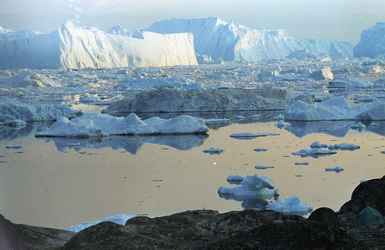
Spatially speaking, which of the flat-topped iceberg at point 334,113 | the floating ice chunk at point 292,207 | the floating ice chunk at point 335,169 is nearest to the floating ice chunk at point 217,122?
the flat-topped iceberg at point 334,113

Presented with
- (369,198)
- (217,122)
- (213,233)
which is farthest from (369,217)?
(217,122)

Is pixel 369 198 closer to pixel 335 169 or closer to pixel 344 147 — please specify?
pixel 335 169

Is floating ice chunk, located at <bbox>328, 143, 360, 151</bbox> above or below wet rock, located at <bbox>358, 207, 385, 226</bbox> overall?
below

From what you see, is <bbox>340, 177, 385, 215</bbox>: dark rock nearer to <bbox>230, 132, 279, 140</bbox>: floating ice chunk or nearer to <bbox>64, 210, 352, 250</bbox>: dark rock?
<bbox>64, 210, 352, 250</bbox>: dark rock

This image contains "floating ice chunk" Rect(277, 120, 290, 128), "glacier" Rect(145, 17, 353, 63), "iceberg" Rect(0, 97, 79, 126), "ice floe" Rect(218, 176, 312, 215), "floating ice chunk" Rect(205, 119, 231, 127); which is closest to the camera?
"ice floe" Rect(218, 176, 312, 215)

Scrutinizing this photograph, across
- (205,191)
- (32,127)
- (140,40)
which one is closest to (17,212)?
Result: (205,191)

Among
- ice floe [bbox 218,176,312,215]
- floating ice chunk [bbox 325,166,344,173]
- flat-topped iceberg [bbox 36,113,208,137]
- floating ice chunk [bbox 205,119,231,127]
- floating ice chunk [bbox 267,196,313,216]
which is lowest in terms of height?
floating ice chunk [bbox 205,119,231,127]

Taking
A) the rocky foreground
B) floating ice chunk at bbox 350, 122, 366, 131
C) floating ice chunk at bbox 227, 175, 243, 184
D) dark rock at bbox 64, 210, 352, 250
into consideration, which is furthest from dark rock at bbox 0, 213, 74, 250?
floating ice chunk at bbox 350, 122, 366, 131
